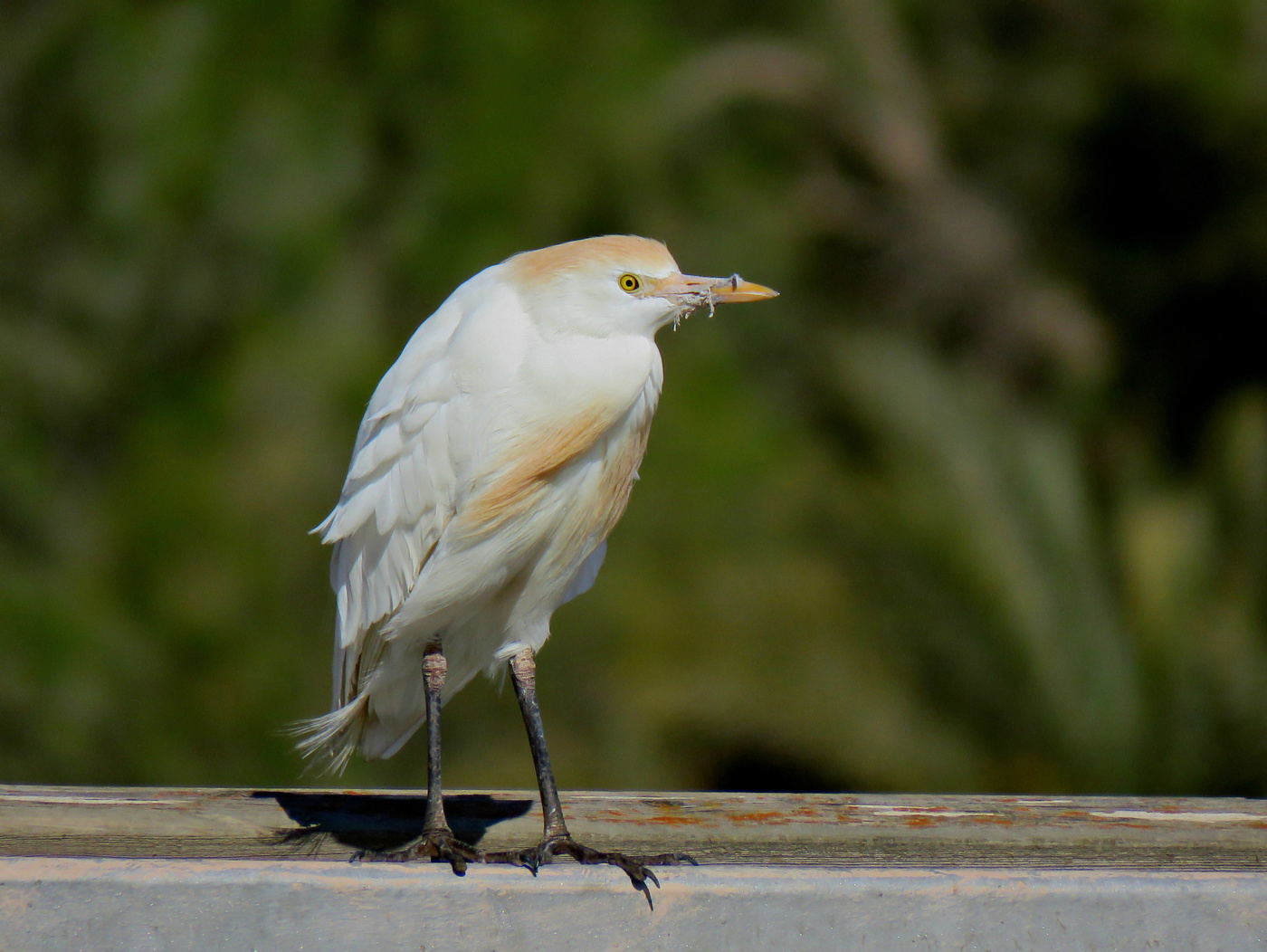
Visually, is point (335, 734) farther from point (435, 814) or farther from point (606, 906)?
point (606, 906)

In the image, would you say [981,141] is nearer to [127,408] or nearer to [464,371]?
[127,408]

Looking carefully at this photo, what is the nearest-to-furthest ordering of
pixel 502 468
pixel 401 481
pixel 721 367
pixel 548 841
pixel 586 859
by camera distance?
pixel 586 859 → pixel 548 841 → pixel 502 468 → pixel 401 481 → pixel 721 367

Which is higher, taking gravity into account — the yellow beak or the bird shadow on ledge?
the yellow beak

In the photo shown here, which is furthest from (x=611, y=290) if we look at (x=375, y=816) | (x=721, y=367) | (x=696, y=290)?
(x=721, y=367)

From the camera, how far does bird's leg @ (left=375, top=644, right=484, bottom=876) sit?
5.34 ft

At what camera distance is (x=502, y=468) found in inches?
71.6

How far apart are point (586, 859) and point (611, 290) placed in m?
0.82

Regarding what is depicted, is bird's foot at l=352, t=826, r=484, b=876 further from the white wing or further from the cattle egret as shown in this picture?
the white wing

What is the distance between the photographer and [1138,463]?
13.7 feet

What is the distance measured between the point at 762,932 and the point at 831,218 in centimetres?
597

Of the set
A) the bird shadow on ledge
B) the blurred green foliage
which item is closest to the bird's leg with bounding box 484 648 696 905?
the bird shadow on ledge

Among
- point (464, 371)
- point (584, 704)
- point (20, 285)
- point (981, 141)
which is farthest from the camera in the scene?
point (981, 141)

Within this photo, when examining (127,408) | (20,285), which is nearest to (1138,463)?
(127,408)

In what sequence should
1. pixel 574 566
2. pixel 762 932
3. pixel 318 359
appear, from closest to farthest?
pixel 762 932 → pixel 574 566 → pixel 318 359
